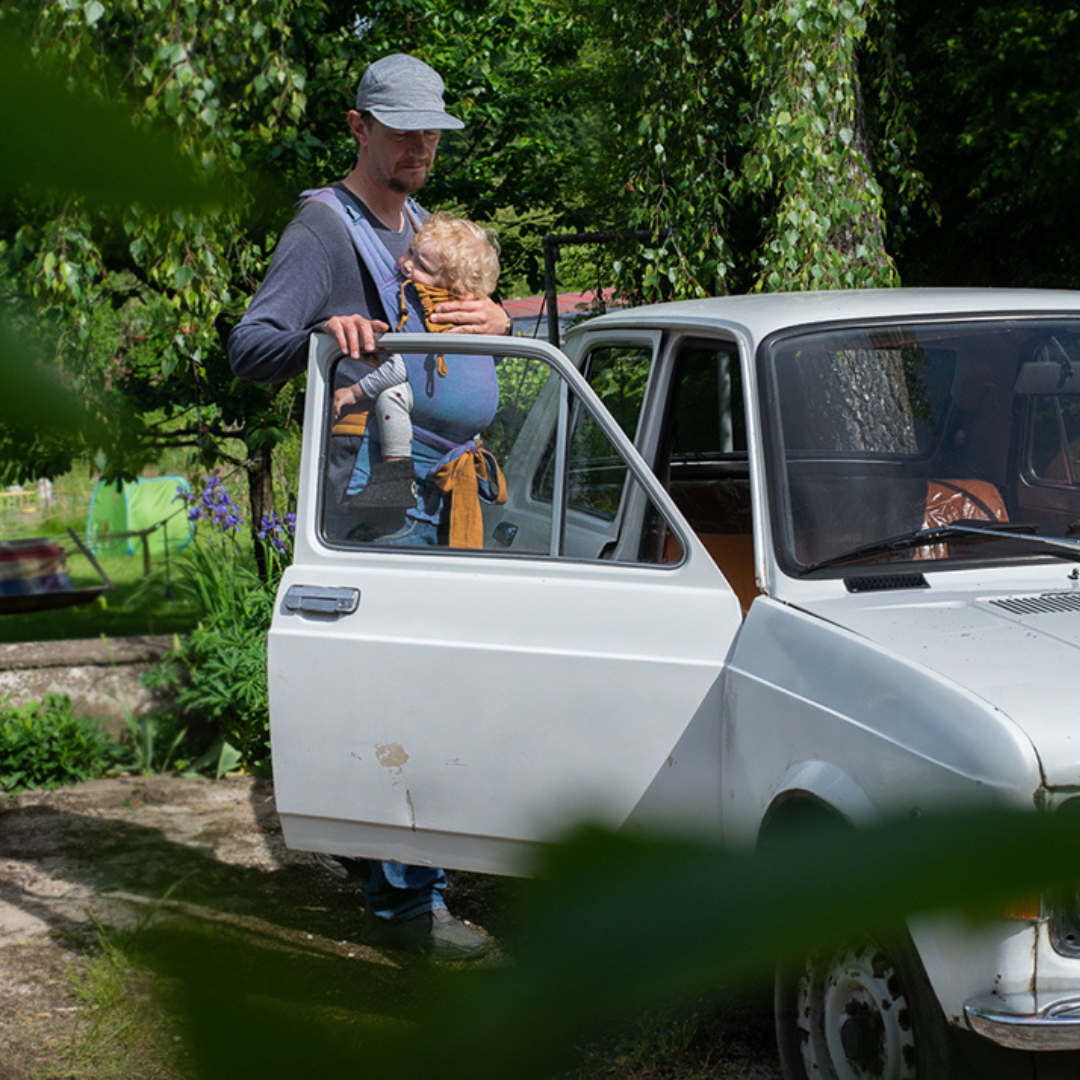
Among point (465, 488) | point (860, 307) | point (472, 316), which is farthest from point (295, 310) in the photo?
point (860, 307)

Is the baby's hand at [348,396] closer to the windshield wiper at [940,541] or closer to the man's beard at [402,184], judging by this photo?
the man's beard at [402,184]

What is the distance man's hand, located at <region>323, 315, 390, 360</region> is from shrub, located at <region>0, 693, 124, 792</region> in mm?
3225

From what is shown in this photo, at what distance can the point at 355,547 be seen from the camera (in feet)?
9.28

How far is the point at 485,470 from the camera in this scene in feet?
9.38

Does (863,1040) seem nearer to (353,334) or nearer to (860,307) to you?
(860,307)

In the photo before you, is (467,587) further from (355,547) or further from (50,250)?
(50,250)

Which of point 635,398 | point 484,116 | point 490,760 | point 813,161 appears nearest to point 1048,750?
point 490,760

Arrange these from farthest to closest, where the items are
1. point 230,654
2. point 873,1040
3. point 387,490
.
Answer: point 230,654
point 387,490
point 873,1040

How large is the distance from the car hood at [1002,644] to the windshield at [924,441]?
0.66 feet

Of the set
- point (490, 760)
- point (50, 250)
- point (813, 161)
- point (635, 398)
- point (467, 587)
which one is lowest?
point (490, 760)

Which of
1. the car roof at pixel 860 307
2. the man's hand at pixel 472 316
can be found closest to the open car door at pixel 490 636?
the man's hand at pixel 472 316

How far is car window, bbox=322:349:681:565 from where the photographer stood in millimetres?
2764

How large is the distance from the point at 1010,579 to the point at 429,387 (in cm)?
124

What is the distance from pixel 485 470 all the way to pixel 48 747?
10.5ft
